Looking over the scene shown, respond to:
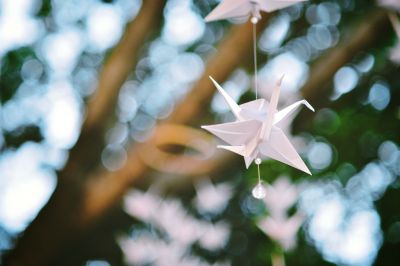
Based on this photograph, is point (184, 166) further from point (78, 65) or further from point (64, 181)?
point (78, 65)

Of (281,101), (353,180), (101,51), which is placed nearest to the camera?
(281,101)

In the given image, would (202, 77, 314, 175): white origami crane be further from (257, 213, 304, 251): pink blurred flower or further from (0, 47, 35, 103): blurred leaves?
(0, 47, 35, 103): blurred leaves

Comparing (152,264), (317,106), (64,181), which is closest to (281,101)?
(317,106)

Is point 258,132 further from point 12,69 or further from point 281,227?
point 12,69

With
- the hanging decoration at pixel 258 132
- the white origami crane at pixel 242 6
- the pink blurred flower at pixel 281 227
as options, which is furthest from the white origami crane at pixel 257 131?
the pink blurred flower at pixel 281 227

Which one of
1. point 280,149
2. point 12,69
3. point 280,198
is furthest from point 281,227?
point 12,69

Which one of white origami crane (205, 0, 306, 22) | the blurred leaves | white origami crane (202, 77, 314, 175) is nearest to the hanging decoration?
white origami crane (202, 77, 314, 175)

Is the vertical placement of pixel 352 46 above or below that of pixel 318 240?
above
